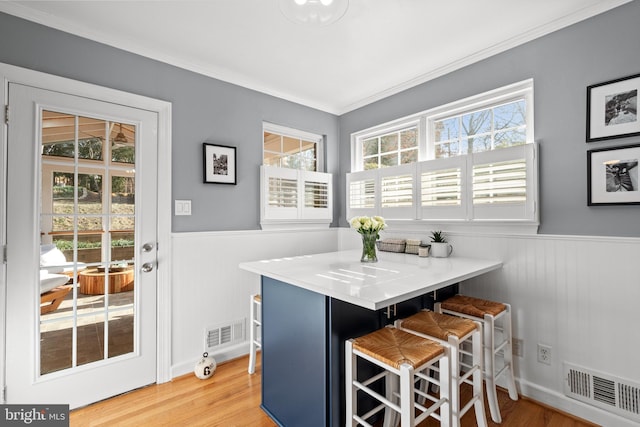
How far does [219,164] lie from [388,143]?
1.63 metres

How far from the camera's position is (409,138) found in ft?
9.32

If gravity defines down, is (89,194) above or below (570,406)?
above

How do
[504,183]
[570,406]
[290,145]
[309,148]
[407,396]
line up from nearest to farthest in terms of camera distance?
[407,396] → [570,406] → [504,183] → [290,145] → [309,148]

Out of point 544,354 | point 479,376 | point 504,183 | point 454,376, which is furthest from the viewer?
point 504,183

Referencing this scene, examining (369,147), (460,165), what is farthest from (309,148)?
(460,165)

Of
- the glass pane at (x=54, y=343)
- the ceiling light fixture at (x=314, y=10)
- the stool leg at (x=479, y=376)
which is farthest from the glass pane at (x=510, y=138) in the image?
the glass pane at (x=54, y=343)

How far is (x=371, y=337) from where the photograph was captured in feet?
4.85

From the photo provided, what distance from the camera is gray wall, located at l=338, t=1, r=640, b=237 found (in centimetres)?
169

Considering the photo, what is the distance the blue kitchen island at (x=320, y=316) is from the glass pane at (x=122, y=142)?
3.88 feet

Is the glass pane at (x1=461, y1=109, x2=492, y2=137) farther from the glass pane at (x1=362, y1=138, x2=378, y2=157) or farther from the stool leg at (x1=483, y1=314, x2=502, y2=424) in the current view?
the stool leg at (x1=483, y1=314, x2=502, y2=424)

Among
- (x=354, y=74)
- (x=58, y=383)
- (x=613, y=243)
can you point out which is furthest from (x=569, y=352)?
(x=58, y=383)

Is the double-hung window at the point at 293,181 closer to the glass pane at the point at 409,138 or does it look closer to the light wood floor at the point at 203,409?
the glass pane at the point at 409,138

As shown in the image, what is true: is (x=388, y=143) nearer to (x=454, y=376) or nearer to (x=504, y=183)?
(x=504, y=183)

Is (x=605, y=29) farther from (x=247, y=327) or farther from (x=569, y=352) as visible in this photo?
(x=247, y=327)
